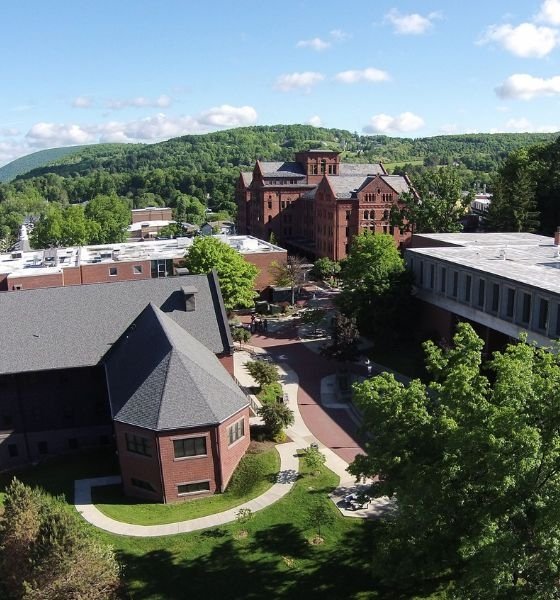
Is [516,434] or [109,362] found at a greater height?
[516,434]

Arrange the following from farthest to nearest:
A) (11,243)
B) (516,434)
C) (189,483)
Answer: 1. (11,243)
2. (189,483)
3. (516,434)

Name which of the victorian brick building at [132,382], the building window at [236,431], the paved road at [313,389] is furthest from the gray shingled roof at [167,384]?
the paved road at [313,389]

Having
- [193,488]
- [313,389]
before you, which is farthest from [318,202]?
[193,488]

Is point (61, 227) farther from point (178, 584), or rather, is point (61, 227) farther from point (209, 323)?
point (178, 584)

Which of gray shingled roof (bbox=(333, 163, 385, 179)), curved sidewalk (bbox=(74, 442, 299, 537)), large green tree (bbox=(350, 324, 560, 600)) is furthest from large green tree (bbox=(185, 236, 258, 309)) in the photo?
gray shingled roof (bbox=(333, 163, 385, 179))

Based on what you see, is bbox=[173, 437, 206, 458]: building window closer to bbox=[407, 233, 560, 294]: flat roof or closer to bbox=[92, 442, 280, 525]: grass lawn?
bbox=[92, 442, 280, 525]: grass lawn

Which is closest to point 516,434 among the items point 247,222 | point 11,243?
point 247,222

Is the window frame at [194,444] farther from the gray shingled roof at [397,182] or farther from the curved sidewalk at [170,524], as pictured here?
the gray shingled roof at [397,182]
